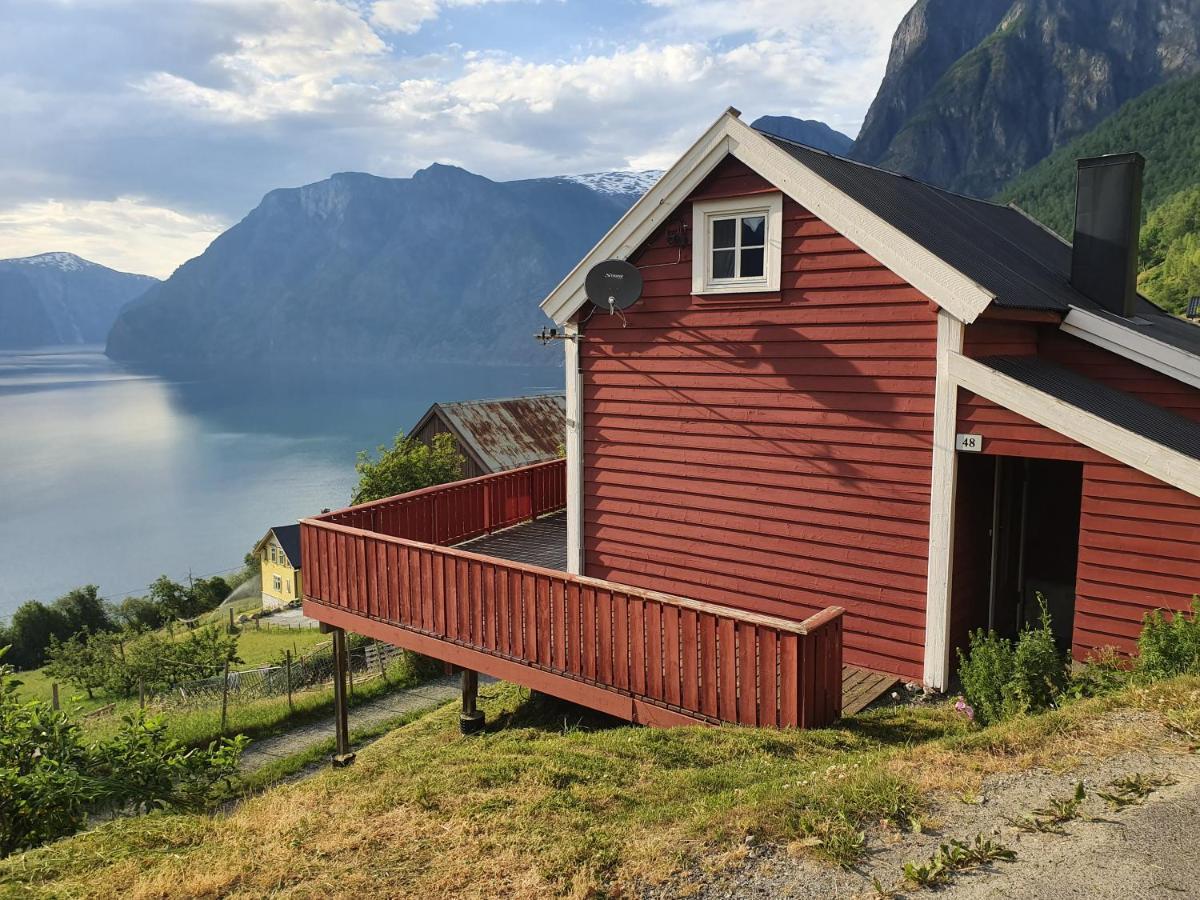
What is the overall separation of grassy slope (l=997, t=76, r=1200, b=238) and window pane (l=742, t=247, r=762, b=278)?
11004cm

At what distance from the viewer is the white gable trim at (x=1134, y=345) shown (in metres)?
9.56

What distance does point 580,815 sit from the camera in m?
5.92

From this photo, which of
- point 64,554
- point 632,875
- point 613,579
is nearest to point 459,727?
point 613,579

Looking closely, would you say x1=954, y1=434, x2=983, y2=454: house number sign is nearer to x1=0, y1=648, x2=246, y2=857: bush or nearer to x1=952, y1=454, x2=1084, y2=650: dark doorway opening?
x1=952, y1=454, x2=1084, y2=650: dark doorway opening

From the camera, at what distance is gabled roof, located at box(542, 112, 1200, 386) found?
877cm

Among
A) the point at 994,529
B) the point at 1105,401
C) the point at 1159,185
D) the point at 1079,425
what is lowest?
the point at 994,529

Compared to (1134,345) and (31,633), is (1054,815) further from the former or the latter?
(31,633)

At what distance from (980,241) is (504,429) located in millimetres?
23450

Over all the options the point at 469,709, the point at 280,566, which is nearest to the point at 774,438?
the point at 469,709

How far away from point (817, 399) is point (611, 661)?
3.73 m

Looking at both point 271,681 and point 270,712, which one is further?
point 271,681

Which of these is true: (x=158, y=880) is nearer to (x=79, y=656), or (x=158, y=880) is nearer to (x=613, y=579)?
(x=613, y=579)

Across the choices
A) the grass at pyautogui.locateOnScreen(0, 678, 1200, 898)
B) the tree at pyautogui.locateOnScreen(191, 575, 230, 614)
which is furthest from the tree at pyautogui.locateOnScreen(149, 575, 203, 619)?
the grass at pyautogui.locateOnScreen(0, 678, 1200, 898)

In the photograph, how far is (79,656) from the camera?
3447cm
